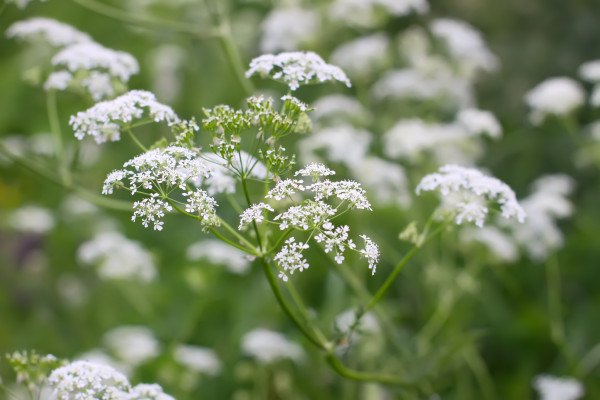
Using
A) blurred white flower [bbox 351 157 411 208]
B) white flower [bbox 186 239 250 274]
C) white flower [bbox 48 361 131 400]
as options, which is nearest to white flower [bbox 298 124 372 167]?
blurred white flower [bbox 351 157 411 208]

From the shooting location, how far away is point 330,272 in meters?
4.26

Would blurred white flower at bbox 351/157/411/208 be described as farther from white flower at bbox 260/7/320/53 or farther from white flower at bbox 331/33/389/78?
white flower at bbox 260/7/320/53

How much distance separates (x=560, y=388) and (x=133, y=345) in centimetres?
248

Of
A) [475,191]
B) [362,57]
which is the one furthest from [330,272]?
[475,191]

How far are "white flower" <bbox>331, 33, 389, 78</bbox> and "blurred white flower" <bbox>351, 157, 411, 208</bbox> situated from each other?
668 mm

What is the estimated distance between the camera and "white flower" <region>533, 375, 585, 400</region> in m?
3.31

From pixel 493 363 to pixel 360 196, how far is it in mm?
3116

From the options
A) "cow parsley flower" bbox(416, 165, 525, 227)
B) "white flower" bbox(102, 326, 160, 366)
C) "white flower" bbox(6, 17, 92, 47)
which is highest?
"white flower" bbox(6, 17, 92, 47)

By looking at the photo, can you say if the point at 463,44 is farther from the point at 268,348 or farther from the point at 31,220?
the point at 31,220

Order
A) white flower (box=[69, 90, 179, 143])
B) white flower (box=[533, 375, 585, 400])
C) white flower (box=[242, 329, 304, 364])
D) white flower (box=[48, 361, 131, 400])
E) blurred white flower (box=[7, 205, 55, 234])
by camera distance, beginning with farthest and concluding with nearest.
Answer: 1. blurred white flower (box=[7, 205, 55, 234])
2. white flower (box=[242, 329, 304, 364])
3. white flower (box=[533, 375, 585, 400])
4. white flower (box=[69, 90, 179, 143])
5. white flower (box=[48, 361, 131, 400])

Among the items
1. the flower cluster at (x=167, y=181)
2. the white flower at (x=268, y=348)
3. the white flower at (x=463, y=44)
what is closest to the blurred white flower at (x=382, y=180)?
the white flower at (x=463, y=44)

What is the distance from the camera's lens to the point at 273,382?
4.08 metres

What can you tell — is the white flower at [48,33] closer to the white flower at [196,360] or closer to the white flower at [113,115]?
the white flower at [113,115]

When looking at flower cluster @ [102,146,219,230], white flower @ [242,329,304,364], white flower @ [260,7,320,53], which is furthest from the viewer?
white flower @ [260,7,320,53]
